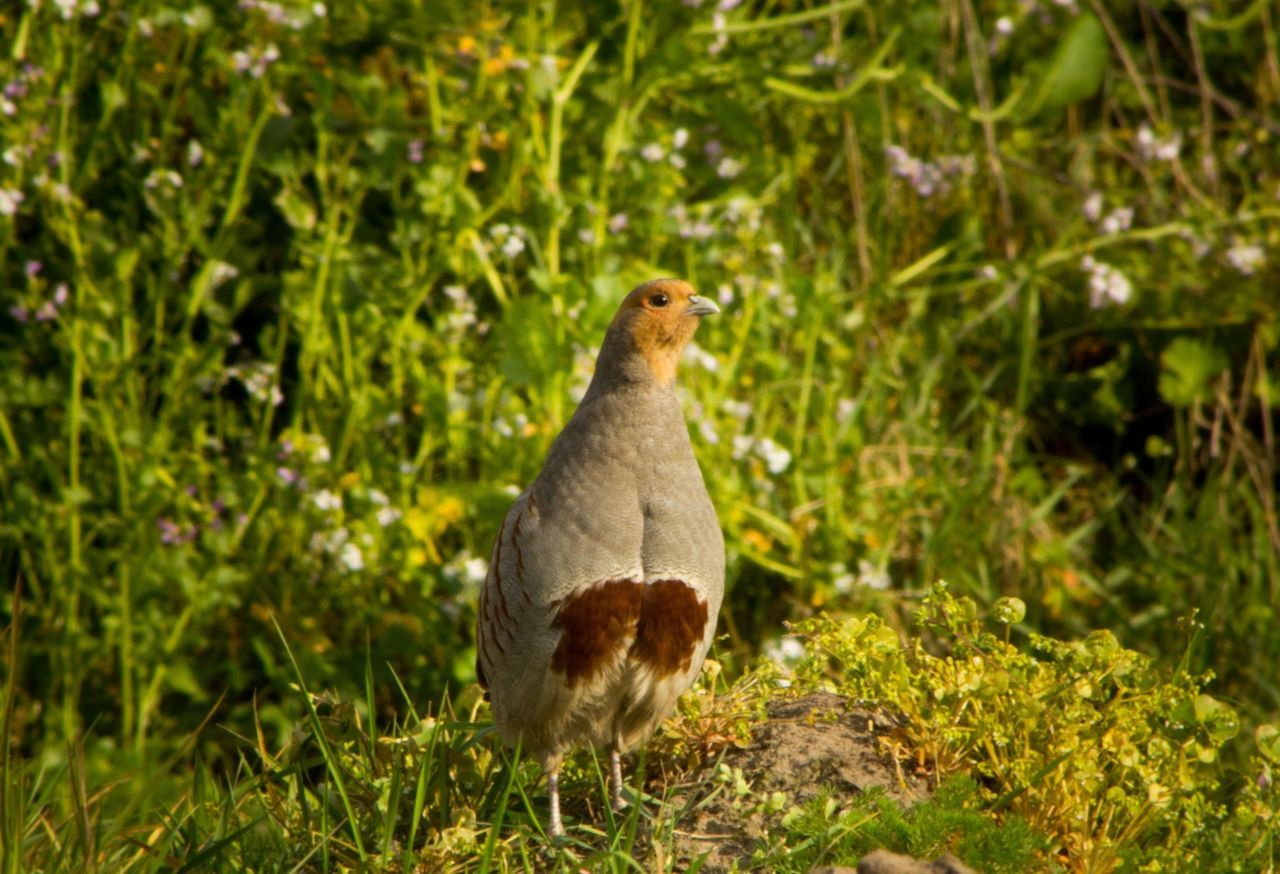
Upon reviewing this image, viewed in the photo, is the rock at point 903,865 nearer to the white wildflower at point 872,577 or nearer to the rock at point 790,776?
the rock at point 790,776

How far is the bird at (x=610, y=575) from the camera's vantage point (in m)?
2.95

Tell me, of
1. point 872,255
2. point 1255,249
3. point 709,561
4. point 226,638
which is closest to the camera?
point 709,561

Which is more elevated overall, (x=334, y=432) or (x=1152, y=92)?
(x=1152, y=92)

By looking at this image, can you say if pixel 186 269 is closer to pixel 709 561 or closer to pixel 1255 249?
pixel 709 561

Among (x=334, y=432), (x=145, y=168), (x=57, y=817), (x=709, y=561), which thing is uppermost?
(x=145, y=168)

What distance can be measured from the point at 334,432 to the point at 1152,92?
4142mm

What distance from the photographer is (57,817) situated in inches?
174

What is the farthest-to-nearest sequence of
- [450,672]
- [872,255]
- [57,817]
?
[872,255]
[450,672]
[57,817]

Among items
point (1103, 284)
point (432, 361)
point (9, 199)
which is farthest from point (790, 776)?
point (1103, 284)

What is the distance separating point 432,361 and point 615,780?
7.53ft

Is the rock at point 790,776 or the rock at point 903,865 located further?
the rock at point 790,776

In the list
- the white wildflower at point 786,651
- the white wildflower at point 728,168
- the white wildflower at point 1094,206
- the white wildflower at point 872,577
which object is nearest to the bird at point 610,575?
the white wildflower at point 786,651

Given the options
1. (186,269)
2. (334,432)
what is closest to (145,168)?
(186,269)

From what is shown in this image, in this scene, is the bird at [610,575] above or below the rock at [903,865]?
above
